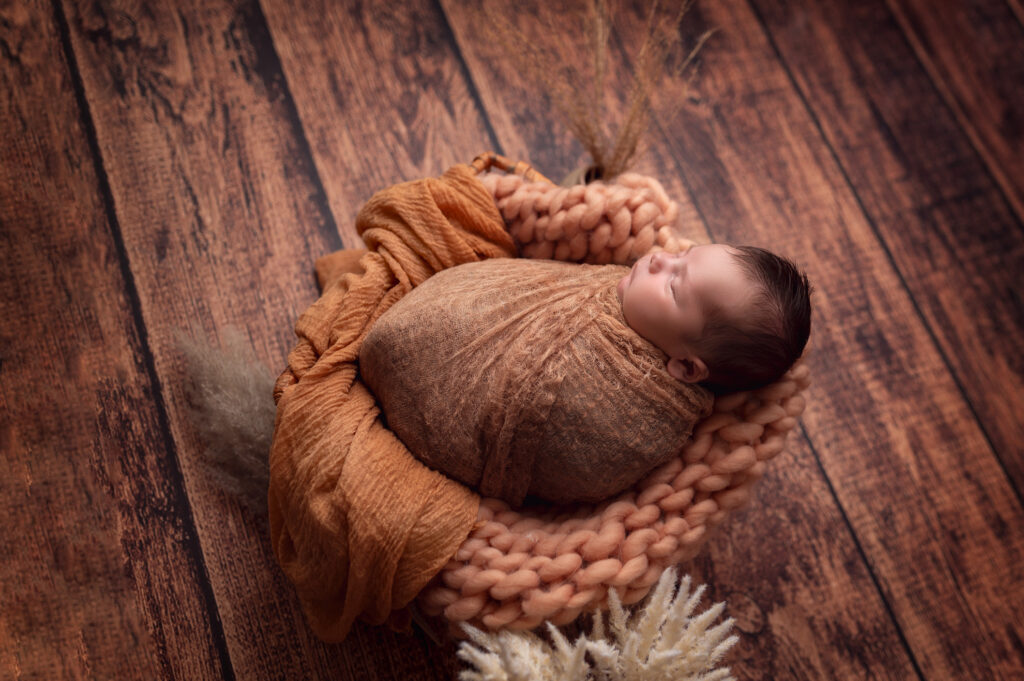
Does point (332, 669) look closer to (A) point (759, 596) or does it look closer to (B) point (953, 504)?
(A) point (759, 596)

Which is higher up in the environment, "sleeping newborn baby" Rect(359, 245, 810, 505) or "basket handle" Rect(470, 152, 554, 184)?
"basket handle" Rect(470, 152, 554, 184)

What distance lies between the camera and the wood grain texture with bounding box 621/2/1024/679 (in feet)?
3.97

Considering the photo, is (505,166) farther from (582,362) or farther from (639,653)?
(639,653)

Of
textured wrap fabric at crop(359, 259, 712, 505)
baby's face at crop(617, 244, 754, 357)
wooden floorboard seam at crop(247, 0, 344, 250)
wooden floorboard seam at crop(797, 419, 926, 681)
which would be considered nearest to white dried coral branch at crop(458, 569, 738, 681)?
textured wrap fabric at crop(359, 259, 712, 505)

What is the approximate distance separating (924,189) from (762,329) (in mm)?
791

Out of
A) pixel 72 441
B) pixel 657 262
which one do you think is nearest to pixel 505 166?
pixel 657 262

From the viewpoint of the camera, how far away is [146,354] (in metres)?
1.13

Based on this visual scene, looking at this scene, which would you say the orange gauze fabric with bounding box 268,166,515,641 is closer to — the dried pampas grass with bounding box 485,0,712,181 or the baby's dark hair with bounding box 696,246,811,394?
the dried pampas grass with bounding box 485,0,712,181

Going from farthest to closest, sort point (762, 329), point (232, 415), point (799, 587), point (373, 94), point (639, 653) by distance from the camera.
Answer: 1. point (373, 94)
2. point (799, 587)
3. point (232, 415)
4. point (762, 329)
5. point (639, 653)

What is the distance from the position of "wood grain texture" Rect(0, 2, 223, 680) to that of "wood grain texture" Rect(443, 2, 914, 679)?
2.60 ft

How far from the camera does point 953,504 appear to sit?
1259 mm

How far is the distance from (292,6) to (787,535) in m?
1.25

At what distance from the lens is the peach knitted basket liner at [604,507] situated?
33.9 inches

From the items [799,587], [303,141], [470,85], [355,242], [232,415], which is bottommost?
[799,587]
